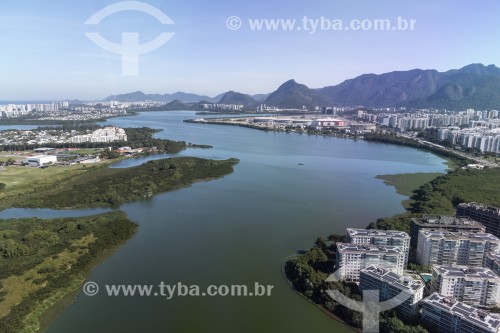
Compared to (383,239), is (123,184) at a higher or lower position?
lower

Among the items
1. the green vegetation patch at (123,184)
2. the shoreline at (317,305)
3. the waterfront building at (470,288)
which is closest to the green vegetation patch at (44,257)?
the green vegetation patch at (123,184)

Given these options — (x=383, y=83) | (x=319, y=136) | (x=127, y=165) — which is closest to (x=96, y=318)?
(x=127, y=165)

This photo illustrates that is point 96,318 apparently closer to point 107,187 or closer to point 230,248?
point 230,248

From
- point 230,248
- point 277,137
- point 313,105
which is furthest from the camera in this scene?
point 313,105

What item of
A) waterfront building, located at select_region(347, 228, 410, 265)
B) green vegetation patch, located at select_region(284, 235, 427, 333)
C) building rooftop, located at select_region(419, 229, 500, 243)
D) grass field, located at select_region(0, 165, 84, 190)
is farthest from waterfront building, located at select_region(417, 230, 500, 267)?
grass field, located at select_region(0, 165, 84, 190)

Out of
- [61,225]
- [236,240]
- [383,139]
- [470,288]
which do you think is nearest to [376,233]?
[470,288]

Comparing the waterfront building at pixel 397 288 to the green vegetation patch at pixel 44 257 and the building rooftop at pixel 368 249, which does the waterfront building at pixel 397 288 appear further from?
the green vegetation patch at pixel 44 257

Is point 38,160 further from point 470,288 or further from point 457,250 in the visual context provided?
point 470,288
